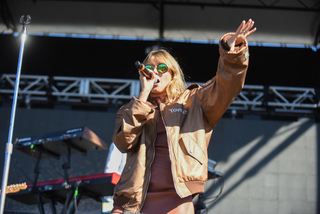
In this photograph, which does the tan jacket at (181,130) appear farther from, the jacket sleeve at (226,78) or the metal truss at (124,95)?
the metal truss at (124,95)

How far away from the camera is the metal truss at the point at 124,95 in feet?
22.1

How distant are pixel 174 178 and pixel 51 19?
268 inches

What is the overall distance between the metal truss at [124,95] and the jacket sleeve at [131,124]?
17.0 feet

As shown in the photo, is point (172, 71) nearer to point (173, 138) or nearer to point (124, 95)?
point (173, 138)

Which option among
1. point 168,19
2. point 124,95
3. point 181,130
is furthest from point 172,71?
point 168,19

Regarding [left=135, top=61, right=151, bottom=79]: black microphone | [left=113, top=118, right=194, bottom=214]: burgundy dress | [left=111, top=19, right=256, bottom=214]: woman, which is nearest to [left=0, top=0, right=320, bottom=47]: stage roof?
[left=135, top=61, right=151, bottom=79]: black microphone

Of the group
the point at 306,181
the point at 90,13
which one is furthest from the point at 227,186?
the point at 90,13

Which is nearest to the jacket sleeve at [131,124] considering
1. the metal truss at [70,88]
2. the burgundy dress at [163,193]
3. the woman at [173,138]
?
the woman at [173,138]

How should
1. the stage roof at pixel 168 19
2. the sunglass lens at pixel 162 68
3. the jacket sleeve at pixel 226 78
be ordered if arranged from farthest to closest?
the stage roof at pixel 168 19
the sunglass lens at pixel 162 68
the jacket sleeve at pixel 226 78

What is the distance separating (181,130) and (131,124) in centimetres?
22

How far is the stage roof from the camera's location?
7125mm

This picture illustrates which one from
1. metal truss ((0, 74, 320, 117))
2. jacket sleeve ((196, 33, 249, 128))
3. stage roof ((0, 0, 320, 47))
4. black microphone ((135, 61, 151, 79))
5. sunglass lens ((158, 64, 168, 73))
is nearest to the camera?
jacket sleeve ((196, 33, 249, 128))

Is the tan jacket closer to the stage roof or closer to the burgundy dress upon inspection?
the burgundy dress

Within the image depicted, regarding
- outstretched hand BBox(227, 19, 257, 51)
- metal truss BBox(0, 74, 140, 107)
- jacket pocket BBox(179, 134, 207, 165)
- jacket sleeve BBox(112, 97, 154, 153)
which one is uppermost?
metal truss BBox(0, 74, 140, 107)
